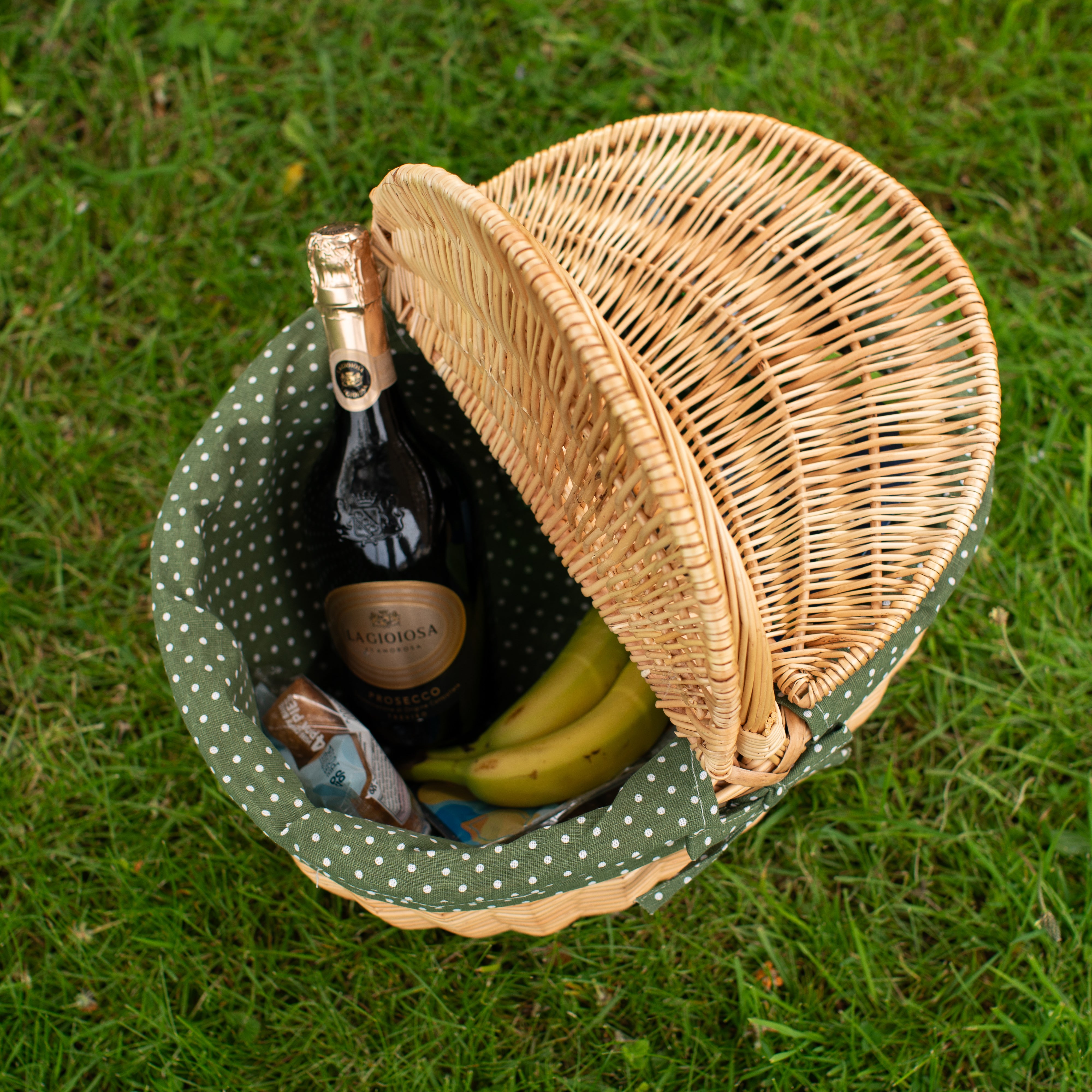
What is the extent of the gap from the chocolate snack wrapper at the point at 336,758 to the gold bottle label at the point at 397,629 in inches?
1.9

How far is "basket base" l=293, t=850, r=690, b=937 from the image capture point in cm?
67

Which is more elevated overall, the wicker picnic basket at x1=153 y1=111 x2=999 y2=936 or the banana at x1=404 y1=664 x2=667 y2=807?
the wicker picnic basket at x1=153 y1=111 x2=999 y2=936

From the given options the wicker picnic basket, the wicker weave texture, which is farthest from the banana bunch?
the wicker weave texture

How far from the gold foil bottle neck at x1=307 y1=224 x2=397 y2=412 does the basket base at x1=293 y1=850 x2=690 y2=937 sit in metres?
0.37

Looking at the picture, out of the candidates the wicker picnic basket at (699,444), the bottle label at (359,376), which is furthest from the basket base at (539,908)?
the bottle label at (359,376)

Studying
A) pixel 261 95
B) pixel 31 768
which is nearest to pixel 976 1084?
pixel 31 768

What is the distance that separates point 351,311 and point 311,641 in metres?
0.38

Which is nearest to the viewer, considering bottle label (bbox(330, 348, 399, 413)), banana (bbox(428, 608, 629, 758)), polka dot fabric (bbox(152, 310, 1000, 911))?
polka dot fabric (bbox(152, 310, 1000, 911))

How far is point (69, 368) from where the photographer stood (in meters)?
1.21

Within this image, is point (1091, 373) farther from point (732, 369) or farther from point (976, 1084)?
point (976, 1084)

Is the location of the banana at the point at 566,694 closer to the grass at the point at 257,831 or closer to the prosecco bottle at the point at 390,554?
the prosecco bottle at the point at 390,554

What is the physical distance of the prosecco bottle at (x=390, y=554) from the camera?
30.2 inches

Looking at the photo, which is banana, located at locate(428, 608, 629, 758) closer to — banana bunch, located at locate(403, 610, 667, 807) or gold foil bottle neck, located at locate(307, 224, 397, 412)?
banana bunch, located at locate(403, 610, 667, 807)

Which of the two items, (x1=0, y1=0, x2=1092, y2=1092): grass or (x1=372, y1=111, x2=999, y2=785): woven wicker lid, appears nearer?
(x1=372, y1=111, x2=999, y2=785): woven wicker lid
